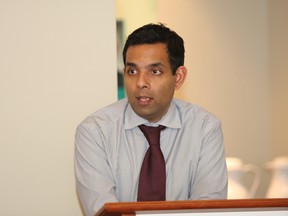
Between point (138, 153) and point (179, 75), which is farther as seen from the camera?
point (179, 75)

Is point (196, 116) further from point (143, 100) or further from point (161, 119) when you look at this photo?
point (143, 100)

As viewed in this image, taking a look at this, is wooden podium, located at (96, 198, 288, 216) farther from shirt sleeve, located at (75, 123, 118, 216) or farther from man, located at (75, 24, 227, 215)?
man, located at (75, 24, 227, 215)

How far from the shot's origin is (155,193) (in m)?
2.12

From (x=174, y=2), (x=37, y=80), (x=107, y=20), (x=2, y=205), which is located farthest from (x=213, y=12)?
(x=2, y=205)

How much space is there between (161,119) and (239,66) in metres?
1.37

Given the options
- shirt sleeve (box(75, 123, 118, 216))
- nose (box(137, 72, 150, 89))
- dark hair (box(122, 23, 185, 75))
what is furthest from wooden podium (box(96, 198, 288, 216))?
dark hair (box(122, 23, 185, 75))

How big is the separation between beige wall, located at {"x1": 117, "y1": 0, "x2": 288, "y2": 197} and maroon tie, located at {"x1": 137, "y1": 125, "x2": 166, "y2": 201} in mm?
1193

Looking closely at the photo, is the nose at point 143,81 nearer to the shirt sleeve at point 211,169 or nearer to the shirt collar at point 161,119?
the shirt collar at point 161,119

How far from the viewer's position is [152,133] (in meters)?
2.22

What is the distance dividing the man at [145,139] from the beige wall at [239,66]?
3.56ft

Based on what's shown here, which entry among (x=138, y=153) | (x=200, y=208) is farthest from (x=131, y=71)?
(x=200, y=208)

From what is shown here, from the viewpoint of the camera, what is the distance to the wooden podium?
1.35 m

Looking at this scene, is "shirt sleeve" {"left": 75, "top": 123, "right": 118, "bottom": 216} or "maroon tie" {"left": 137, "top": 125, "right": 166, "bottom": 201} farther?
"maroon tie" {"left": 137, "top": 125, "right": 166, "bottom": 201}

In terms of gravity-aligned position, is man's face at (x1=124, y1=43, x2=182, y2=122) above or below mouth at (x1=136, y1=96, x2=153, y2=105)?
above
